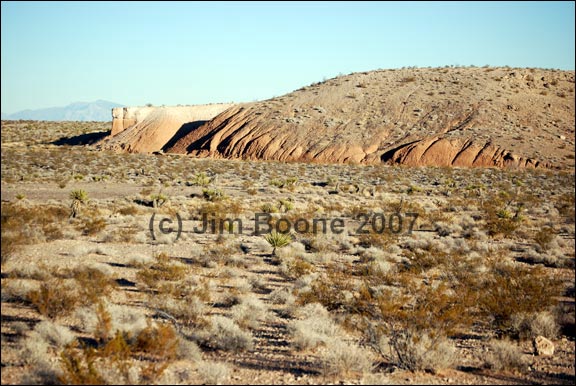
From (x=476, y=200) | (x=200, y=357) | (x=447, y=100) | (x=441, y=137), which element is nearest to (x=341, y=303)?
(x=200, y=357)

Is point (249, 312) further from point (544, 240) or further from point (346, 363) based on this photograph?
point (544, 240)

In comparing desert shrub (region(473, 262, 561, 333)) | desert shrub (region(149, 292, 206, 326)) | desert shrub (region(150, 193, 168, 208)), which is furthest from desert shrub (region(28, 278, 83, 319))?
desert shrub (region(150, 193, 168, 208))

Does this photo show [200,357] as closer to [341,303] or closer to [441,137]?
[341,303]

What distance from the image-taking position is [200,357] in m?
6.62

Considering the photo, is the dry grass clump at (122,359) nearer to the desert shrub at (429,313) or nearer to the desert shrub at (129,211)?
the desert shrub at (429,313)

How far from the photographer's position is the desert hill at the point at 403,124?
51.6 m

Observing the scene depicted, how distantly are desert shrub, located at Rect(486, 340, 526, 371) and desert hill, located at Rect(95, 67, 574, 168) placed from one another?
147 ft

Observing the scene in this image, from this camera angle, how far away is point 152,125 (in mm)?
69688

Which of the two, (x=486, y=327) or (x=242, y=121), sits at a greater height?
(x=242, y=121)

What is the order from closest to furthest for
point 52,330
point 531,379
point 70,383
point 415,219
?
point 70,383
point 531,379
point 52,330
point 415,219

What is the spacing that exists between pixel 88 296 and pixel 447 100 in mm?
61911

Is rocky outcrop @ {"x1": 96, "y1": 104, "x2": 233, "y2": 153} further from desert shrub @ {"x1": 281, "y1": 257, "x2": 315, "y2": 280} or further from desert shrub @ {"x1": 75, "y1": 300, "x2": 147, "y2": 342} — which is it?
desert shrub @ {"x1": 75, "y1": 300, "x2": 147, "y2": 342}

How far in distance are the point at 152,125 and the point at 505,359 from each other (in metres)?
68.9

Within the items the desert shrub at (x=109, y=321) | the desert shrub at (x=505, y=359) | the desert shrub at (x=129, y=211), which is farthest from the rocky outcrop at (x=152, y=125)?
the desert shrub at (x=505, y=359)
